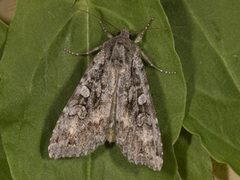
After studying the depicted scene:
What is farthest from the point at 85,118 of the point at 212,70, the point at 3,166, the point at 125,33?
the point at 212,70

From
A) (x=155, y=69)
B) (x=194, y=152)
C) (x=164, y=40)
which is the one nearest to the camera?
(x=164, y=40)

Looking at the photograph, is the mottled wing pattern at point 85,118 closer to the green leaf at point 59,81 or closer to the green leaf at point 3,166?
the green leaf at point 59,81

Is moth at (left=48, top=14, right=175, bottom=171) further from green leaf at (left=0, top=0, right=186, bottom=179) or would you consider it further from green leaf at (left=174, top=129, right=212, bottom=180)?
green leaf at (left=174, top=129, right=212, bottom=180)

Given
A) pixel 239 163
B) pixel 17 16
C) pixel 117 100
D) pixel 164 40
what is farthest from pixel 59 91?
pixel 239 163

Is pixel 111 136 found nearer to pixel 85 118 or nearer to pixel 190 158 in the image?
pixel 85 118

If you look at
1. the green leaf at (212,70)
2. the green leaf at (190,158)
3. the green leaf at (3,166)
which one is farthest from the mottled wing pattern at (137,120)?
the green leaf at (3,166)

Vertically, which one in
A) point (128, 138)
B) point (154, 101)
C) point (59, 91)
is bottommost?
point (128, 138)

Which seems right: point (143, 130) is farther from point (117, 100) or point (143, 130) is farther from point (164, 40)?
point (164, 40)

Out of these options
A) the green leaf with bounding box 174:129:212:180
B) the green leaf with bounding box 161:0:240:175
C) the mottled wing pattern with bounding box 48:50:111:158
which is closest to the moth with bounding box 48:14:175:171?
the mottled wing pattern with bounding box 48:50:111:158
